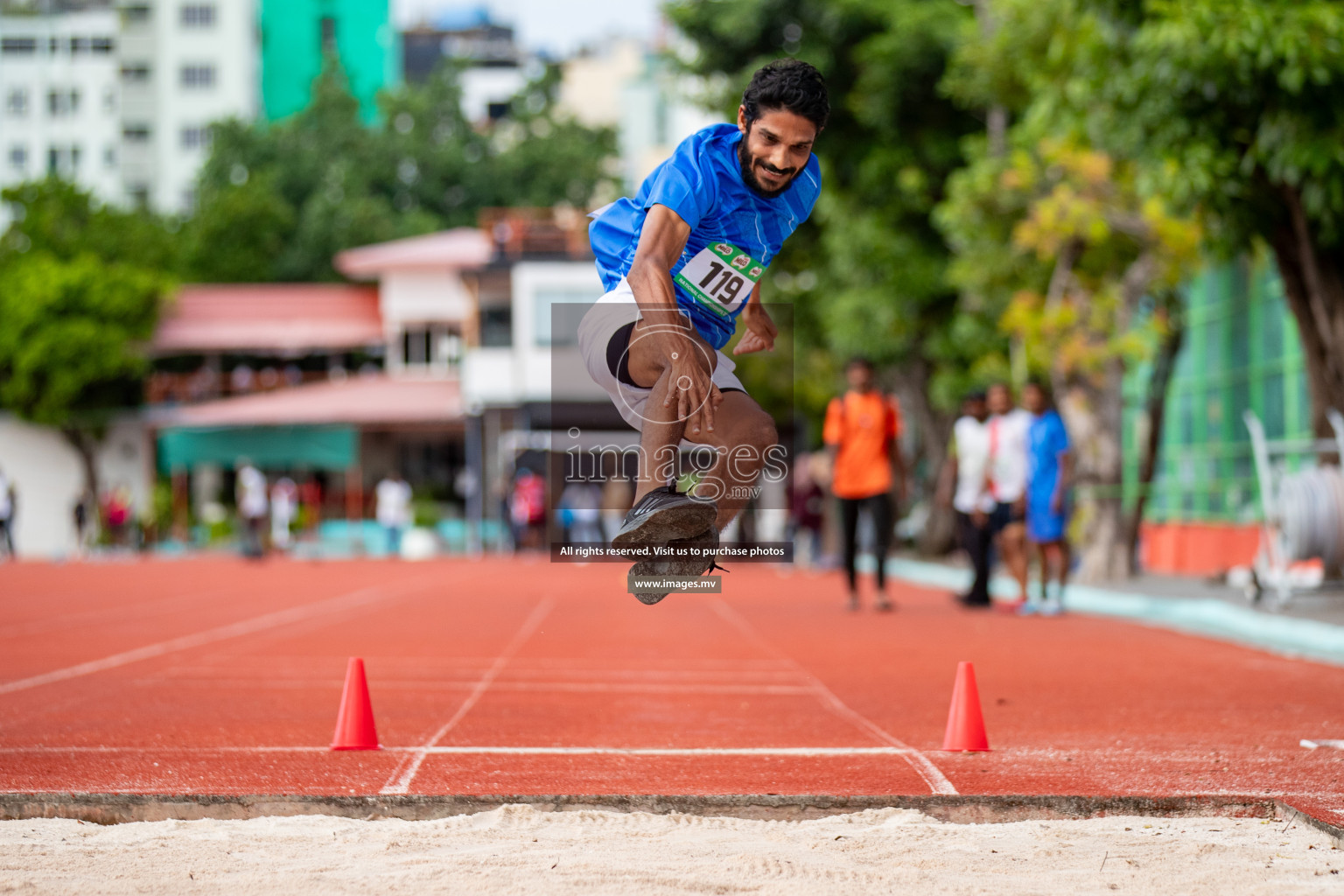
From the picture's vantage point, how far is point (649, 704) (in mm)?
7840

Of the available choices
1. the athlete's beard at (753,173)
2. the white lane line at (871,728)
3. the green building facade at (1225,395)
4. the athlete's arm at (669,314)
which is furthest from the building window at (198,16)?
the athlete's arm at (669,314)

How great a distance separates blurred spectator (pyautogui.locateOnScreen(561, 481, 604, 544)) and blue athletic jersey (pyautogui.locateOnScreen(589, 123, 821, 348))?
2153 centimetres

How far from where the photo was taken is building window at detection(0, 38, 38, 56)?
7419 cm

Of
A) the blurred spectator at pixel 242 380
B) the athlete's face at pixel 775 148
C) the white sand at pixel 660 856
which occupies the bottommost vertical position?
the white sand at pixel 660 856

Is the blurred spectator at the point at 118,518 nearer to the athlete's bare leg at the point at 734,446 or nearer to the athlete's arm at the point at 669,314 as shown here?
the athlete's bare leg at the point at 734,446

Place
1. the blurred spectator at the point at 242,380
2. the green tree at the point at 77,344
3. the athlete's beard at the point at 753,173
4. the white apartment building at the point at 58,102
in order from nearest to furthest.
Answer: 1. the athlete's beard at the point at 753,173
2. the green tree at the point at 77,344
3. the blurred spectator at the point at 242,380
4. the white apartment building at the point at 58,102

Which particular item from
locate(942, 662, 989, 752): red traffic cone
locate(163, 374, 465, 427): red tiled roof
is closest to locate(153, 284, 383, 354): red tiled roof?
locate(163, 374, 465, 427): red tiled roof

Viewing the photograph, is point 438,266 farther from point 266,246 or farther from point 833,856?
point 833,856

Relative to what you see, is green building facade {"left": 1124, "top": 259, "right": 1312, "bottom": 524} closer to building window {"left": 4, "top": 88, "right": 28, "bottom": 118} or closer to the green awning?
the green awning

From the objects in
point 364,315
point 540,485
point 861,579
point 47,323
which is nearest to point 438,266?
point 364,315

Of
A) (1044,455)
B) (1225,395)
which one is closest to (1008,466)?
(1044,455)

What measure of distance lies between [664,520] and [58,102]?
7710 cm

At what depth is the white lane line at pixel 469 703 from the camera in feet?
17.8

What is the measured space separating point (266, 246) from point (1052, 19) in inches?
1746
